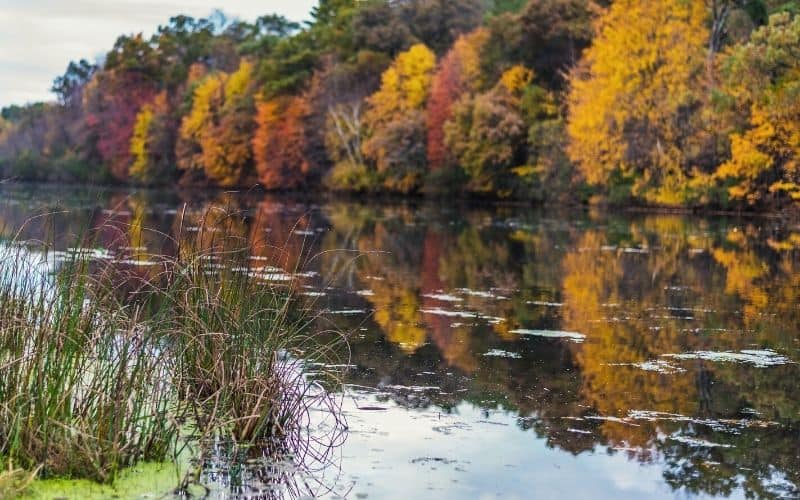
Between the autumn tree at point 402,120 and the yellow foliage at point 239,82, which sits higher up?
the yellow foliage at point 239,82

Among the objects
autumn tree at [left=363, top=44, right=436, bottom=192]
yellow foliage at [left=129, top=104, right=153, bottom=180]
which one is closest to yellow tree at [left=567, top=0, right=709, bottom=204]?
autumn tree at [left=363, top=44, right=436, bottom=192]

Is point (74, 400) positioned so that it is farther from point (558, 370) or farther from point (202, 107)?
point (202, 107)

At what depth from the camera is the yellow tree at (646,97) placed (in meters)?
42.0

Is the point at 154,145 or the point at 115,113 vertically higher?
the point at 115,113

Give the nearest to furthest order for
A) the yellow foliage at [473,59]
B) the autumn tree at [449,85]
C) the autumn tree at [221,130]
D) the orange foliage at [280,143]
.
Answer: the yellow foliage at [473,59] < the autumn tree at [449,85] < the orange foliage at [280,143] < the autumn tree at [221,130]

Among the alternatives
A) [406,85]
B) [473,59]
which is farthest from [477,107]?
[406,85]

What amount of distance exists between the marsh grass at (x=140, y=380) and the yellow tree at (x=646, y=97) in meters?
35.7

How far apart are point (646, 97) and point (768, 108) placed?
7.35 meters

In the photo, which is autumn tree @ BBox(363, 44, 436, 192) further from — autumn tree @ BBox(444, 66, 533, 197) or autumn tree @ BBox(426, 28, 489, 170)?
autumn tree @ BBox(444, 66, 533, 197)

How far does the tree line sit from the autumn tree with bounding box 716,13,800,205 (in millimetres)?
76

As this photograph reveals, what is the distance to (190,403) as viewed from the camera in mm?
7871

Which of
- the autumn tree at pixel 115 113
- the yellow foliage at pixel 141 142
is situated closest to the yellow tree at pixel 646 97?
the yellow foliage at pixel 141 142

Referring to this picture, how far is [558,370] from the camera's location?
11.0 m

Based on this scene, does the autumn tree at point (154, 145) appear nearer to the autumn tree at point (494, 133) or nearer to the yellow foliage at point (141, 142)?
the yellow foliage at point (141, 142)
